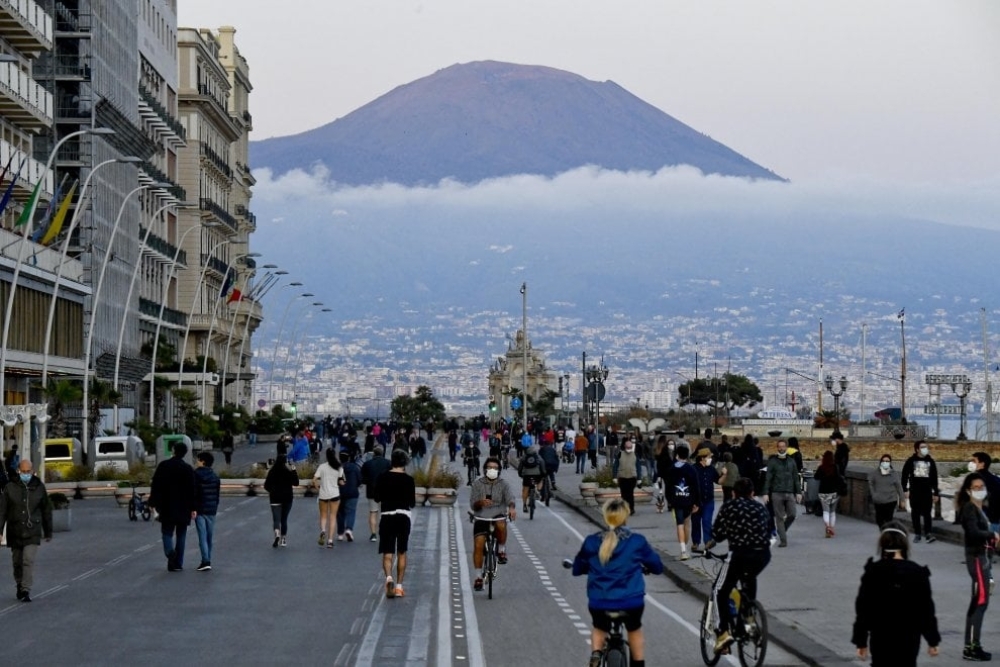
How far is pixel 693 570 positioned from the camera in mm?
25469

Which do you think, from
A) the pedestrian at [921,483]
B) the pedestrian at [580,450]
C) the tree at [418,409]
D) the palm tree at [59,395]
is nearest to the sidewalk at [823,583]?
the pedestrian at [921,483]

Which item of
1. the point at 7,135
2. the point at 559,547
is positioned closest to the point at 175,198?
the point at 7,135

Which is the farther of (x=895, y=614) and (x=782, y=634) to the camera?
(x=782, y=634)

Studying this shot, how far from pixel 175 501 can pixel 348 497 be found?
684 centimetres

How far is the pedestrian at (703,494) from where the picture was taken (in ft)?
93.3

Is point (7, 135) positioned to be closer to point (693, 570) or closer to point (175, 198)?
point (175, 198)

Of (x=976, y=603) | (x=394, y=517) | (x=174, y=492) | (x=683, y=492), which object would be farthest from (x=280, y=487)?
(x=976, y=603)

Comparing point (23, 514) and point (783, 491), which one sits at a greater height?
point (783, 491)

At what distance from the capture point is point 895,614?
39.7 feet

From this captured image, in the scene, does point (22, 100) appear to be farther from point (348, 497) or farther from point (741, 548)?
point (741, 548)

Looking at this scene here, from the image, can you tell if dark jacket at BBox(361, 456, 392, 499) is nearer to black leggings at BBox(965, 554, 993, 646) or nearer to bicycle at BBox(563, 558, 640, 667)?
black leggings at BBox(965, 554, 993, 646)

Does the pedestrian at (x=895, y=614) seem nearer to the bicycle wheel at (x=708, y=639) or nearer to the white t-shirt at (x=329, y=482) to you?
the bicycle wheel at (x=708, y=639)

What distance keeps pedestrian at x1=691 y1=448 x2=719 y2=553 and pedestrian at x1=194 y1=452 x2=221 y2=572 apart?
21.9ft

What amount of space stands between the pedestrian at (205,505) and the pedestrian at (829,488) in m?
10.3
